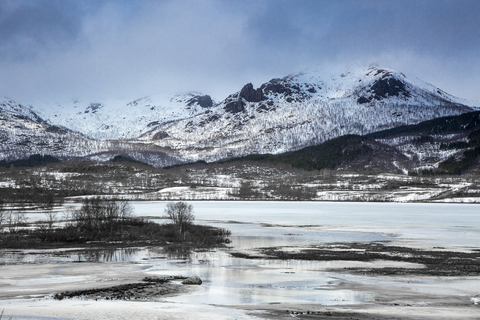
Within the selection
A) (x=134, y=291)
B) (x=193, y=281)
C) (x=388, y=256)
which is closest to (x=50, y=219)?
(x=193, y=281)

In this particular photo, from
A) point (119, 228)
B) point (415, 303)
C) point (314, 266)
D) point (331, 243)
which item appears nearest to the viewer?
point (415, 303)

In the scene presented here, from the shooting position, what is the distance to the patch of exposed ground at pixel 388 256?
27.5 metres

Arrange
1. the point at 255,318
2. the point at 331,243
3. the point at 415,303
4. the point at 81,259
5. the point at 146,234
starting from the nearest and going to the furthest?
the point at 255,318 → the point at 415,303 → the point at 81,259 → the point at 331,243 → the point at 146,234

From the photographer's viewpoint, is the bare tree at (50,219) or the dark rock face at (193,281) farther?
the bare tree at (50,219)

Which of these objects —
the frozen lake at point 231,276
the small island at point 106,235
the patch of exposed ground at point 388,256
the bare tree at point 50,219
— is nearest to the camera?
the frozen lake at point 231,276

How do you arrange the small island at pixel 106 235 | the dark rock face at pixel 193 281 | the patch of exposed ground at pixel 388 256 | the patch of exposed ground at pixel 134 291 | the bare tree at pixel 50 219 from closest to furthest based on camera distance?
the patch of exposed ground at pixel 134 291
the dark rock face at pixel 193 281
the patch of exposed ground at pixel 388 256
the small island at pixel 106 235
the bare tree at pixel 50 219

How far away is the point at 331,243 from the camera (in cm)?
4269

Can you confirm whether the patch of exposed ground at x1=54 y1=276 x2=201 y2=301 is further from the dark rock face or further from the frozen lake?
the frozen lake

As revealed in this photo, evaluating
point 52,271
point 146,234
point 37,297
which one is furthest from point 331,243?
point 37,297

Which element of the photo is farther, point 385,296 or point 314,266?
point 314,266

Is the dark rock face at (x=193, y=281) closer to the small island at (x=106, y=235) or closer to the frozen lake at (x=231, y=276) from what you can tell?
the frozen lake at (x=231, y=276)

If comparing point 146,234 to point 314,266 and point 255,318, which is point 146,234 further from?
point 255,318

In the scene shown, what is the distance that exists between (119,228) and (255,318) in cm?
4218

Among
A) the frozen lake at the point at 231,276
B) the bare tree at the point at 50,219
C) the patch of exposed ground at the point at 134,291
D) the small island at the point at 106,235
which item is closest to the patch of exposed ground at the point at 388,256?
the frozen lake at the point at 231,276
